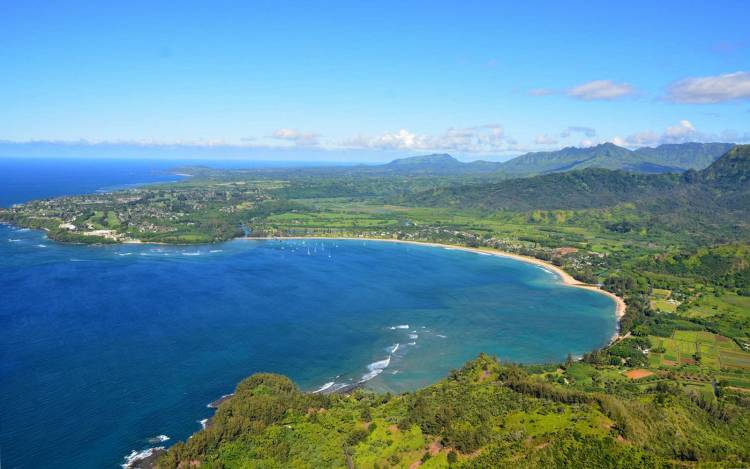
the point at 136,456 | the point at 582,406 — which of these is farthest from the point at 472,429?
the point at 136,456

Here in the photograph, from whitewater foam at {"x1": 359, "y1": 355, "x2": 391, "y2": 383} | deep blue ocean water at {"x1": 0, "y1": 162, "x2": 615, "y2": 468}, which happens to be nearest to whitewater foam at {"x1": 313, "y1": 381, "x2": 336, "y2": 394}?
deep blue ocean water at {"x1": 0, "y1": 162, "x2": 615, "y2": 468}

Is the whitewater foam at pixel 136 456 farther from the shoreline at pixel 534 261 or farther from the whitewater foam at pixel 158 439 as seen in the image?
the shoreline at pixel 534 261

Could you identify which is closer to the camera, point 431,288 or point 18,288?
point 18,288

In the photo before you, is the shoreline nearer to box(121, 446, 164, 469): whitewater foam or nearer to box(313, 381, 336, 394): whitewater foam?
box(313, 381, 336, 394): whitewater foam

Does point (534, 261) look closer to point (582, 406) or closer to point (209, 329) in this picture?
point (209, 329)

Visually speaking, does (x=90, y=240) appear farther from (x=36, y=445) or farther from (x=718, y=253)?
(x=718, y=253)

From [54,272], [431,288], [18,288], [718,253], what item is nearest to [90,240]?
[54,272]
